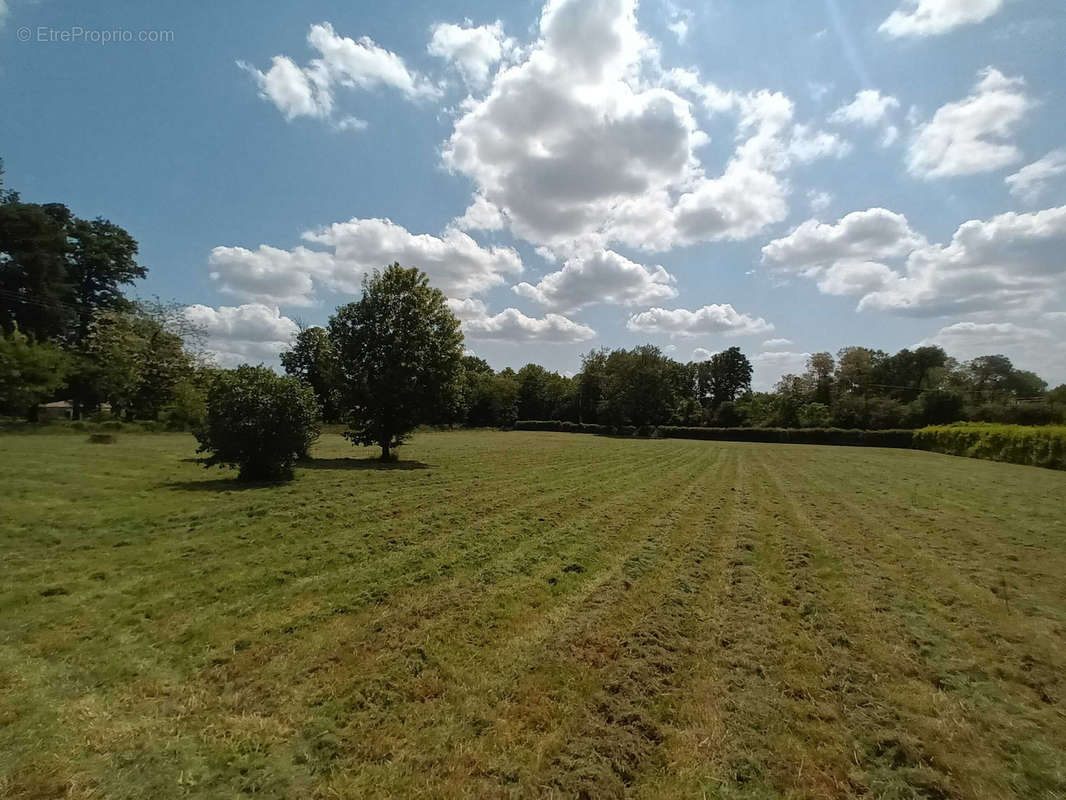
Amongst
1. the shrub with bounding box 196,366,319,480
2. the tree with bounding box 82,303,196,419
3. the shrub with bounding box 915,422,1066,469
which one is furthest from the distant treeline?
the shrub with bounding box 196,366,319,480

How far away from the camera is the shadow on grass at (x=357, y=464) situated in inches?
675

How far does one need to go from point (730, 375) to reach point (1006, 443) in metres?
65.9

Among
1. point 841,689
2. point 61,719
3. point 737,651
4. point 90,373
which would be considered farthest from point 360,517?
point 90,373

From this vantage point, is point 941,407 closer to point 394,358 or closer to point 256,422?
point 394,358

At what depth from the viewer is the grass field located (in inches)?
113

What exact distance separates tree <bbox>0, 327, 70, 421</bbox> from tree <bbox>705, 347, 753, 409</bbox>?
9716cm

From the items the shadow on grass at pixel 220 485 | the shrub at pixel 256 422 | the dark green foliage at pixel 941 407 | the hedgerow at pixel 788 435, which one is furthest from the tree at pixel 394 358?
the dark green foliage at pixel 941 407

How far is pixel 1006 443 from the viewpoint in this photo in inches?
1260

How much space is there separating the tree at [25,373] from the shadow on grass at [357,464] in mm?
25004

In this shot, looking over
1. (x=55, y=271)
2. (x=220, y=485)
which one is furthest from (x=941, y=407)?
(x=55, y=271)

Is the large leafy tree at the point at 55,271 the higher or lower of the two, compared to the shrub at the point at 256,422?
higher

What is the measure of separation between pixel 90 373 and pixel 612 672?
50.7 metres

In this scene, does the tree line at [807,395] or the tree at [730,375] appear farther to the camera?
the tree at [730,375]

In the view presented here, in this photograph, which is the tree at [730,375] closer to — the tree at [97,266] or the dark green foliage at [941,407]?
the dark green foliage at [941,407]
